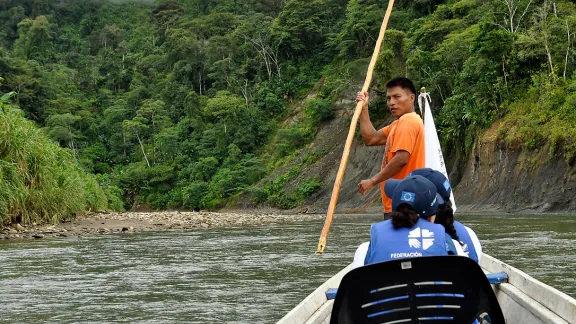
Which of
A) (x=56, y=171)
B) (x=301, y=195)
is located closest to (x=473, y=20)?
(x=301, y=195)

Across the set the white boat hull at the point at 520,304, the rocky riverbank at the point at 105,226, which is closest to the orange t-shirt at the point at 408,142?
the white boat hull at the point at 520,304

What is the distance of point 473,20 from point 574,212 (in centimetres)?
1628

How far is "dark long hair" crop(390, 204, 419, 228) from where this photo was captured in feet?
11.3

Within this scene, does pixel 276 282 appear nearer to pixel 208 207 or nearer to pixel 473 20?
pixel 473 20

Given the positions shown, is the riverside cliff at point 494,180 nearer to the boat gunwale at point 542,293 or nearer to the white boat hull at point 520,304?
the boat gunwale at point 542,293

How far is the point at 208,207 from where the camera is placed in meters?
52.2

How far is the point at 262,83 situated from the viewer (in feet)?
199

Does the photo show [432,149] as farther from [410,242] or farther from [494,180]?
[494,180]

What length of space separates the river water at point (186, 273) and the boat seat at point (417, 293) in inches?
145

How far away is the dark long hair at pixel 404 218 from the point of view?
3.45 m

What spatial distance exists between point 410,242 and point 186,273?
7546 mm

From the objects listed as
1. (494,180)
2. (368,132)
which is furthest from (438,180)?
(494,180)

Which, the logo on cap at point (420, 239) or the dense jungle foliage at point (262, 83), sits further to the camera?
the dense jungle foliage at point (262, 83)

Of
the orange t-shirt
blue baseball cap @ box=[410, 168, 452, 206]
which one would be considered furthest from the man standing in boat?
blue baseball cap @ box=[410, 168, 452, 206]
